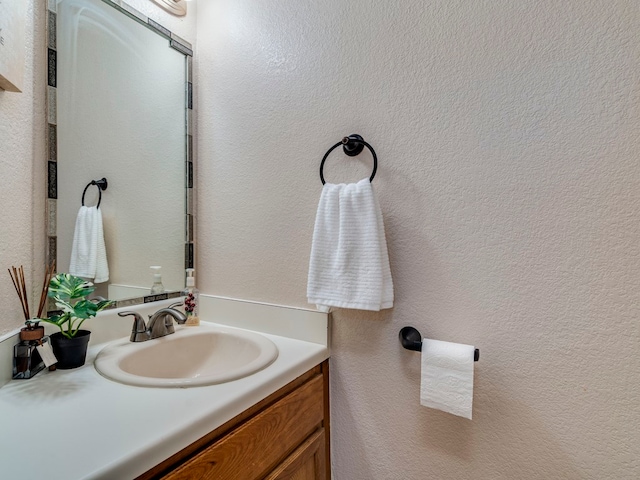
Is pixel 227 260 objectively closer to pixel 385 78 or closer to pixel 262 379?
pixel 262 379

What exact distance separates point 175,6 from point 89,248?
1.02m

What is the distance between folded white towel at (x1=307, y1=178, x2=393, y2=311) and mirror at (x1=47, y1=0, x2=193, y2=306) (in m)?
0.68

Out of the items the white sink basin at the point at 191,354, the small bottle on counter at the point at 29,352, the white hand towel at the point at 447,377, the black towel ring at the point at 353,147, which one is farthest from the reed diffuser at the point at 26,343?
the white hand towel at the point at 447,377

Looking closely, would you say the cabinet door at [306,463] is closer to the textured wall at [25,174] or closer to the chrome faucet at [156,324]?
the chrome faucet at [156,324]

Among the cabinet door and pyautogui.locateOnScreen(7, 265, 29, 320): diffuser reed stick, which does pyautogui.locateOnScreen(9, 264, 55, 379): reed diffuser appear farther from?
the cabinet door

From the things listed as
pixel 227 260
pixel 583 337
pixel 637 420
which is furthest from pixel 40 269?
pixel 637 420

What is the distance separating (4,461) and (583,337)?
3.67 feet

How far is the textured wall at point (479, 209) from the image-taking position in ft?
2.39

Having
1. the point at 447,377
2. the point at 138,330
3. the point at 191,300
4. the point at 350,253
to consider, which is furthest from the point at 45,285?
the point at 447,377

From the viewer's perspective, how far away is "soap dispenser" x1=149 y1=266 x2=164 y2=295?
1.26 metres

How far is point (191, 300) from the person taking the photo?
1.27 meters

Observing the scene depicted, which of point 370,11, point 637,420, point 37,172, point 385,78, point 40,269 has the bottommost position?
point 637,420

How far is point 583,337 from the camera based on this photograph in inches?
29.5

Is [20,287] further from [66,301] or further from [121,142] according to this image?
[121,142]
